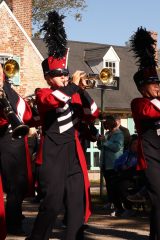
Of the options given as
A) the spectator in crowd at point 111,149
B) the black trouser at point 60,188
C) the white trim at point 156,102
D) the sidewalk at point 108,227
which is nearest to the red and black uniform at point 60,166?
the black trouser at point 60,188

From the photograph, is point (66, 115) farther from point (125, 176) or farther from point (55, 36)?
point (125, 176)

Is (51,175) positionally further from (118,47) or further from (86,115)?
(118,47)

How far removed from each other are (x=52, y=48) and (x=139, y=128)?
4.03ft

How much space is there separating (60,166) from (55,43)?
128 cm

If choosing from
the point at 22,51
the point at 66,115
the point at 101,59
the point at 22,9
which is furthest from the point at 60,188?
the point at 101,59

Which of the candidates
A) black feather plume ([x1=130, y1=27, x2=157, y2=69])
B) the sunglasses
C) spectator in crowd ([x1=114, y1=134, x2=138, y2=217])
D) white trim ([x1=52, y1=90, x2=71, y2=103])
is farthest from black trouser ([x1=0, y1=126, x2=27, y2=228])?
spectator in crowd ([x1=114, y1=134, x2=138, y2=217])

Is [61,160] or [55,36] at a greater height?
[55,36]

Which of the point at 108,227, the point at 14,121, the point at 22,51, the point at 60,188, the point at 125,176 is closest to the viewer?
the point at 14,121

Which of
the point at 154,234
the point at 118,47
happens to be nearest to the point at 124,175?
the point at 154,234

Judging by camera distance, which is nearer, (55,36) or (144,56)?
(55,36)

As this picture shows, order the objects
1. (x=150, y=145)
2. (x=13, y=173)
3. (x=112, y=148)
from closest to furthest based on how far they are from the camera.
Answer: (x=150, y=145), (x=13, y=173), (x=112, y=148)

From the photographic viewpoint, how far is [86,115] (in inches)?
271

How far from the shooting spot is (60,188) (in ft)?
21.6

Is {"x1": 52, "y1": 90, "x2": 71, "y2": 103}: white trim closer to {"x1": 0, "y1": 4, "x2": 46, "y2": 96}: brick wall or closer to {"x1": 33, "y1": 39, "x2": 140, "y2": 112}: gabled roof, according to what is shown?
{"x1": 0, "y1": 4, "x2": 46, "y2": 96}: brick wall
